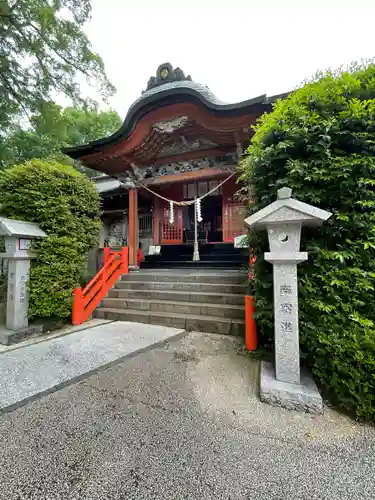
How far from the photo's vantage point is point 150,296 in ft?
16.6

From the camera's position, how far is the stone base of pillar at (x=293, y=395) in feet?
6.38

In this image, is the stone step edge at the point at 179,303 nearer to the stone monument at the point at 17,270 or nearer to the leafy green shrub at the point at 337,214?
the stone monument at the point at 17,270

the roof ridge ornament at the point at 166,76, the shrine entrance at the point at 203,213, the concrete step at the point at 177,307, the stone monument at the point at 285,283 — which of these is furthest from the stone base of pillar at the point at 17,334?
the roof ridge ornament at the point at 166,76

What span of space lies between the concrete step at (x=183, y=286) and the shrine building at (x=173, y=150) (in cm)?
120

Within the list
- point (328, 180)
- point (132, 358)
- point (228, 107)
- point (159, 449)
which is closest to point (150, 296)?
point (132, 358)

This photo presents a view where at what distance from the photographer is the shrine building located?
211 inches

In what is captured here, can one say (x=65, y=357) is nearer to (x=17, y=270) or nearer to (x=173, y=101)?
(x=17, y=270)

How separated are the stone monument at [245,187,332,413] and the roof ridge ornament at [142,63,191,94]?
20.4 feet

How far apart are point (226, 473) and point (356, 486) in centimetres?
71

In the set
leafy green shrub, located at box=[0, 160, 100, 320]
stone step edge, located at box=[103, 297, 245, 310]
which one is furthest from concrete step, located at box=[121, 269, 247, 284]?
leafy green shrub, located at box=[0, 160, 100, 320]

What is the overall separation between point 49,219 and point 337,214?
4235 millimetres

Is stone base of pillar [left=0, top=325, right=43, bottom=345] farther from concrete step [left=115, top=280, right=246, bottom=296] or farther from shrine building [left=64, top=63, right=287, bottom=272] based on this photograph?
shrine building [left=64, top=63, right=287, bottom=272]

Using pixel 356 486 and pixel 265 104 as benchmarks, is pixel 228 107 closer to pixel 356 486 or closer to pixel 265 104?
pixel 265 104

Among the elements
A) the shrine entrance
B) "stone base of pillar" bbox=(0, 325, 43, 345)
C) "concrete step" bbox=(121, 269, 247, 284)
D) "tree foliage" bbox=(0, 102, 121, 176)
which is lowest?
"stone base of pillar" bbox=(0, 325, 43, 345)
